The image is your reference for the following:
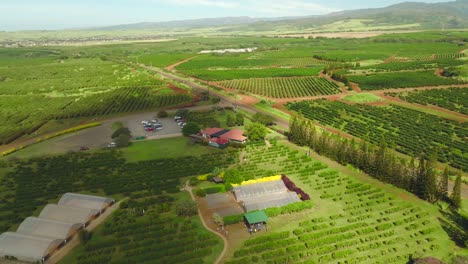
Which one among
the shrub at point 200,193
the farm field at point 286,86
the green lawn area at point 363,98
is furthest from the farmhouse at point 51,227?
the green lawn area at point 363,98

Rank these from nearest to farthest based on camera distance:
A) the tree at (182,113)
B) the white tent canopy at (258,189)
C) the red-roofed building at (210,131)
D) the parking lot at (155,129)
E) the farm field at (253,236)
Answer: the farm field at (253,236), the white tent canopy at (258,189), the red-roofed building at (210,131), the parking lot at (155,129), the tree at (182,113)

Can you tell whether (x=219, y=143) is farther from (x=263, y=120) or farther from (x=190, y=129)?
(x=263, y=120)

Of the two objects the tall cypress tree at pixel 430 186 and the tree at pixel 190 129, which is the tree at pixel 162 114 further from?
the tall cypress tree at pixel 430 186

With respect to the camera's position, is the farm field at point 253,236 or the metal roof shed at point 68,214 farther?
the metal roof shed at point 68,214

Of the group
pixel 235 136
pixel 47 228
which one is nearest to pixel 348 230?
pixel 235 136

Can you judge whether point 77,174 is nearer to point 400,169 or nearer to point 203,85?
point 400,169
